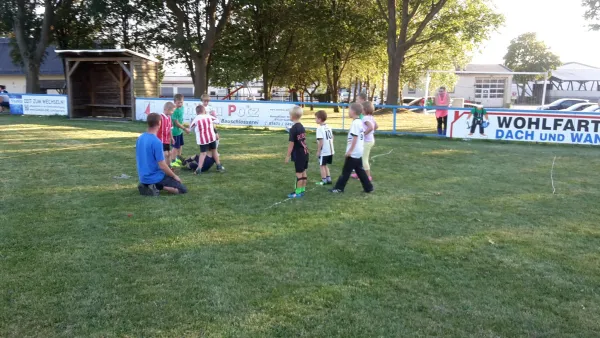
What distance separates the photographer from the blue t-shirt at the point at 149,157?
6829mm

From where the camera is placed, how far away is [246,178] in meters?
8.65

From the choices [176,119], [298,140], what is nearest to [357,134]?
[298,140]

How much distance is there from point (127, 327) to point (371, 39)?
29.6 m

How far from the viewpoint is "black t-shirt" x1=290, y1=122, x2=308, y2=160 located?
701cm

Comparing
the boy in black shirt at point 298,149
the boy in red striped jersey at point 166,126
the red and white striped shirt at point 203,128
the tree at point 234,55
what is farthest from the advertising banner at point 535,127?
the tree at point 234,55

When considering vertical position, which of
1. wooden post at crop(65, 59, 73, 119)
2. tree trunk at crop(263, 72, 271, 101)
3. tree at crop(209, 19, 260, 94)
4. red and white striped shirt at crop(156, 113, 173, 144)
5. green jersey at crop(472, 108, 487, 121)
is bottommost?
red and white striped shirt at crop(156, 113, 173, 144)

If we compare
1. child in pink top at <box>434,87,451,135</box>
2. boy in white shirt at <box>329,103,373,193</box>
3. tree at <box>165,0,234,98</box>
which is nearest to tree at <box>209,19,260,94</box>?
tree at <box>165,0,234,98</box>

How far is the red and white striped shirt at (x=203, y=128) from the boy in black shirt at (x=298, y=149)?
223 centimetres

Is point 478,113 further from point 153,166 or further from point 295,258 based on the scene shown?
point 295,258

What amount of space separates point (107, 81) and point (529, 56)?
66.7 meters

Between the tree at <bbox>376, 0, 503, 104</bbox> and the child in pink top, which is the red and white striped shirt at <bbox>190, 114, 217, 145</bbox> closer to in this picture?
the child in pink top

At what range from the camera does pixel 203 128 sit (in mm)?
8703

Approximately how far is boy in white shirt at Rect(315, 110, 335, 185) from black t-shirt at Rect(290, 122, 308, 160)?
0.52 m

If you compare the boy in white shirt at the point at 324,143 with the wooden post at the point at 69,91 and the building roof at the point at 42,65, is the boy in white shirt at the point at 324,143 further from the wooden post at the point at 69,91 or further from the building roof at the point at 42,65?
the building roof at the point at 42,65
